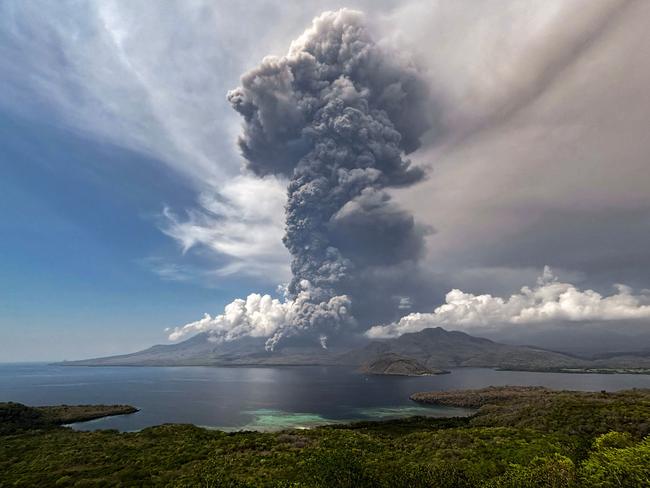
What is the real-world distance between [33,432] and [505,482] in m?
146

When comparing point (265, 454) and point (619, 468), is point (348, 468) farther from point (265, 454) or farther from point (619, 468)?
point (619, 468)

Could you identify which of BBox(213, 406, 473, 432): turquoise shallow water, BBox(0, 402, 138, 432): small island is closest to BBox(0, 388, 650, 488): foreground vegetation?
BBox(0, 402, 138, 432): small island

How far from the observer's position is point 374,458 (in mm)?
62156

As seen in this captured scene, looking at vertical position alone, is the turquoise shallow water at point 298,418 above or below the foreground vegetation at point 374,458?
below

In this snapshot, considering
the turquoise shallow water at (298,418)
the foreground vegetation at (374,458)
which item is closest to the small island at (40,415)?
the foreground vegetation at (374,458)

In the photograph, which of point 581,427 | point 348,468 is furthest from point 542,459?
point 581,427

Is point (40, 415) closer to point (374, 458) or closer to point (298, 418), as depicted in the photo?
point (298, 418)

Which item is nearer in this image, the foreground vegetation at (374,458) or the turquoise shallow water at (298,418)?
the foreground vegetation at (374,458)

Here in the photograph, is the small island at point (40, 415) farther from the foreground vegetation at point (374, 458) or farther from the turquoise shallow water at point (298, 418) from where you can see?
the turquoise shallow water at point (298, 418)

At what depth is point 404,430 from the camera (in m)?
129

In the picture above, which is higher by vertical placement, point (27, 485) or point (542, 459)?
point (542, 459)

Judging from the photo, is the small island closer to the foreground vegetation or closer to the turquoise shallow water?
the foreground vegetation

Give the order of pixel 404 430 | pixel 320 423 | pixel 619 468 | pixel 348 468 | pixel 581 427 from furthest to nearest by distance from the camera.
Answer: pixel 320 423
pixel 404 430
pixel 581 427
pixel 348 468
pixel 619 468

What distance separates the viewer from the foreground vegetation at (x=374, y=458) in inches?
1882
